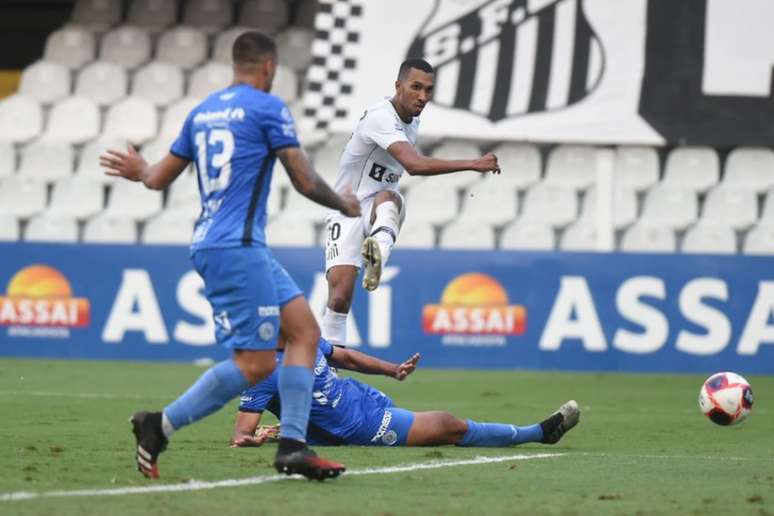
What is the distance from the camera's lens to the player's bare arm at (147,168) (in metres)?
6.61

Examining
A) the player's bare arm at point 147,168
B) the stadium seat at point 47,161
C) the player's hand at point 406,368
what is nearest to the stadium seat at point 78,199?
the stadium seat at point 47,161

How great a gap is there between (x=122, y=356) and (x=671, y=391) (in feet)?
20.4

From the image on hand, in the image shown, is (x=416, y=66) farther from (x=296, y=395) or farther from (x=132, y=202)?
(x=132, y=202)

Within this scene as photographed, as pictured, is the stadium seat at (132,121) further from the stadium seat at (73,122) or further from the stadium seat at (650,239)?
the stadium seat at (650,239)

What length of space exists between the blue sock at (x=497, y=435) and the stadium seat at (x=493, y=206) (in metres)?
9.28

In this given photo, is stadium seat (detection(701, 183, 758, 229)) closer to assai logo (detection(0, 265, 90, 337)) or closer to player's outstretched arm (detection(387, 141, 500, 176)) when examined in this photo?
assai logo (detection(0, 265, 90, 337))

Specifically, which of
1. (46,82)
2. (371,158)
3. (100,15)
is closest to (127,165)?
(371,158)

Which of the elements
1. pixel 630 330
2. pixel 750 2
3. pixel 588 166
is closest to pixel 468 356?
pixel 630 330

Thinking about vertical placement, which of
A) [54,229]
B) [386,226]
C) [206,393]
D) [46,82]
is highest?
[46,82]

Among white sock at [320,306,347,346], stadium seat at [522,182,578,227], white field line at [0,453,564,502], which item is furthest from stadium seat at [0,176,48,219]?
white field line at [0,453,564,502]

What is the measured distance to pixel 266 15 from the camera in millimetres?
20047

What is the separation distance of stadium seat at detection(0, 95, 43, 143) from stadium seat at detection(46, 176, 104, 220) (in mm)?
1138

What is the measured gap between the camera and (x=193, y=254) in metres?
6.46

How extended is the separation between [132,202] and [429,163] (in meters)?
9.22
